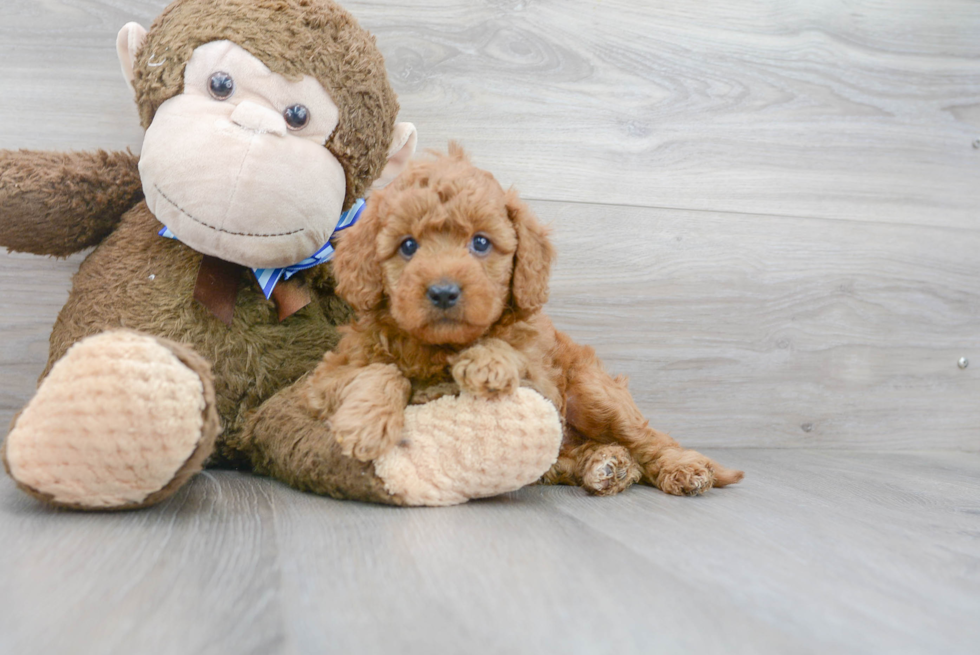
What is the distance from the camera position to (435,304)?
1.01m

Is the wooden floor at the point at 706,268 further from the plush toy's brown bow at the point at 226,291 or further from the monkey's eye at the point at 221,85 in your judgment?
the monkey's eye at the point at 221,85

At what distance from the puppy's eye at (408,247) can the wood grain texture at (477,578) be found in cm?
37

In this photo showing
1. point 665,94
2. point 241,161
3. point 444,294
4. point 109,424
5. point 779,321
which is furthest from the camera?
point 779,321

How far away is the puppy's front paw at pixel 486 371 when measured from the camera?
3.37 ft

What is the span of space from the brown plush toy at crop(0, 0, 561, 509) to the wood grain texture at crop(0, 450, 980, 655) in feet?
0.23

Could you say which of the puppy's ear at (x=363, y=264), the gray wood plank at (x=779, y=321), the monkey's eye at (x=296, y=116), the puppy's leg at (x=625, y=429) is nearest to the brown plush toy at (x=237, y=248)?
the monkey's eye at (x=296, y=116)

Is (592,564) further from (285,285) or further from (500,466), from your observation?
(285,285)

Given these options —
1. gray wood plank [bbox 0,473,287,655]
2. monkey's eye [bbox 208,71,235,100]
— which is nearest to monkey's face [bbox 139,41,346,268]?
monkey's eye [bbox 208,71,235,100]

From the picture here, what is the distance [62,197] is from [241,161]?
0.37 m

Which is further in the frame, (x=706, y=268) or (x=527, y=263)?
(x=706, y=268)

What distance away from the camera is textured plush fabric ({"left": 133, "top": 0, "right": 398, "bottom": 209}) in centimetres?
120

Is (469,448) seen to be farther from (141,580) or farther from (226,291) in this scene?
(226,291)

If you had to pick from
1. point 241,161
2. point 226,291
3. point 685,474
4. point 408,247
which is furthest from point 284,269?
point 685,474

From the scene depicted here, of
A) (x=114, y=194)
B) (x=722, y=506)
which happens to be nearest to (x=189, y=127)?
(x=114, y=194)
